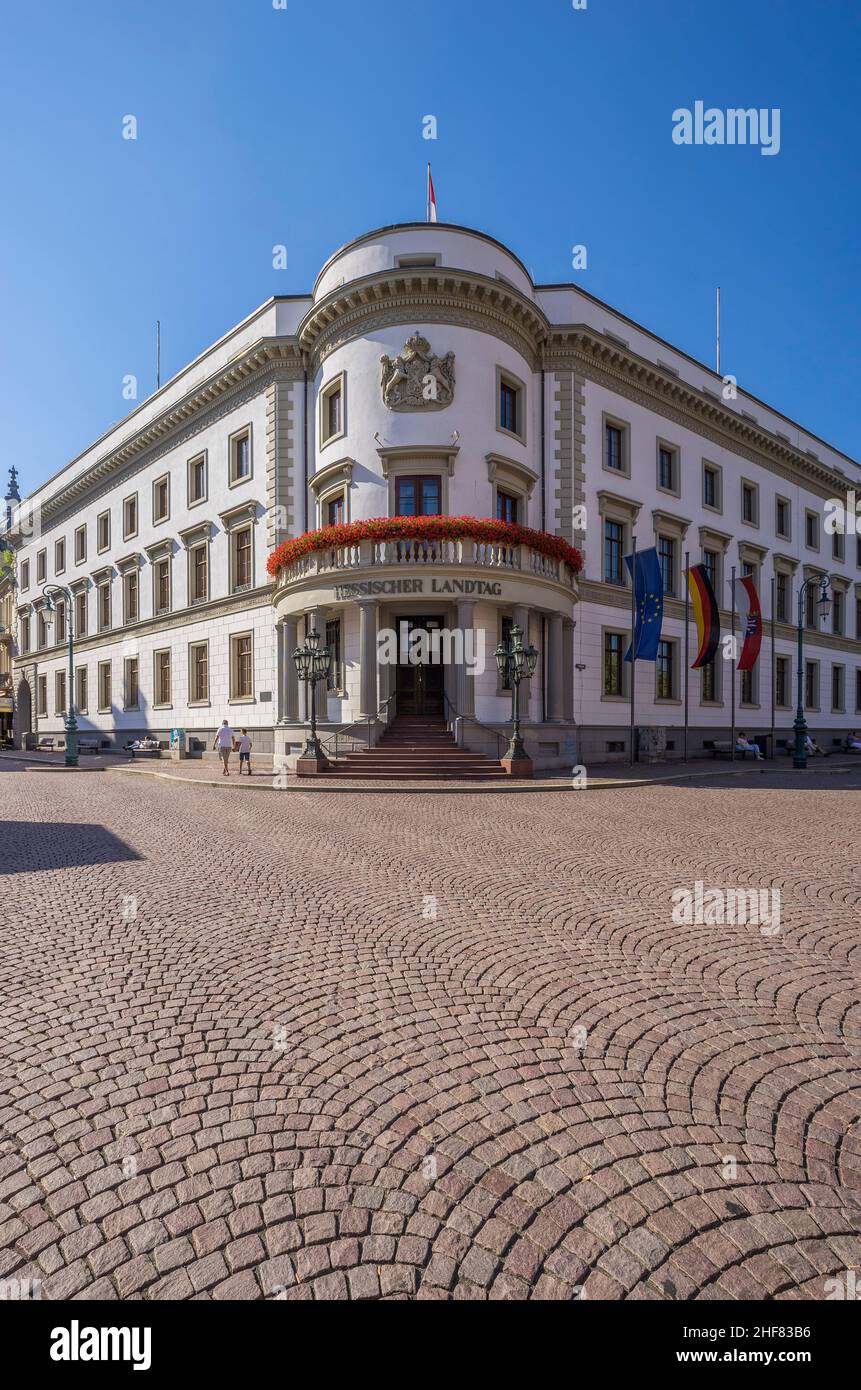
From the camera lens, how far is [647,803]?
13180mm

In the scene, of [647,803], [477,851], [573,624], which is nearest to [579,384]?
[573,624]

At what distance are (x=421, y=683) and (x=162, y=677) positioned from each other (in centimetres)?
1634

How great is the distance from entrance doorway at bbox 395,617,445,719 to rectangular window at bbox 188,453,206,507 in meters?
14.3

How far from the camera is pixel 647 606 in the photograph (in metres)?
22.6

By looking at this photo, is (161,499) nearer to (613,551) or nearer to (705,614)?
(613,551)

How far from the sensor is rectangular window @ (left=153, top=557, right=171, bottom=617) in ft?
104

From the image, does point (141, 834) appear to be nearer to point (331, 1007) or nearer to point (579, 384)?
point (331, 1007)

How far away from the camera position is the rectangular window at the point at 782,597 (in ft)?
112

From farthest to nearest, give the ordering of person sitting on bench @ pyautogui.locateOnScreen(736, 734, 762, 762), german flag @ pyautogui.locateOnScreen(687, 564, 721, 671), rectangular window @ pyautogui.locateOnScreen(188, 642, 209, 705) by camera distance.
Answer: rectangular window @ pyautogui.locateOnScreen(188, 642, 209, 705), person sitting on bench @ pyautogui.locateOnScreen(736, 734, 762, 762), german flag @ pyautogui.locateOnScreen(687, 564, 721, 671)

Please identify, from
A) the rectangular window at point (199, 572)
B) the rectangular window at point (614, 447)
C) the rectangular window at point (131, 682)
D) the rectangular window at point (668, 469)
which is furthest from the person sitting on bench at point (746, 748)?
the rectangular window at point (131, 682)

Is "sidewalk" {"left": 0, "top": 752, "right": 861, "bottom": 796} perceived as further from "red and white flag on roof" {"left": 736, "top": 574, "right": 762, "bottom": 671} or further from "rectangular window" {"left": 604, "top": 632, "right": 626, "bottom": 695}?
"red and white flag on roof" {"left": 736, "top": 574, "right": 762, "bottom": 671}

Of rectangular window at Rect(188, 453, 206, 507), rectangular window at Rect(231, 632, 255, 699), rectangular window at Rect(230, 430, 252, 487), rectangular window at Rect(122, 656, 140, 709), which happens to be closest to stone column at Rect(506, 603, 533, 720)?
rectangular window at Rect(231, 632, 255, 699)

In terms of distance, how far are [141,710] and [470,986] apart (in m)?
32.5

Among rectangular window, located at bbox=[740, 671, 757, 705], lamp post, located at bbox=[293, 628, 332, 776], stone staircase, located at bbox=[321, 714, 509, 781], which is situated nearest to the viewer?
stone staircase, located at bbox=[321, 714, 509, 781]
